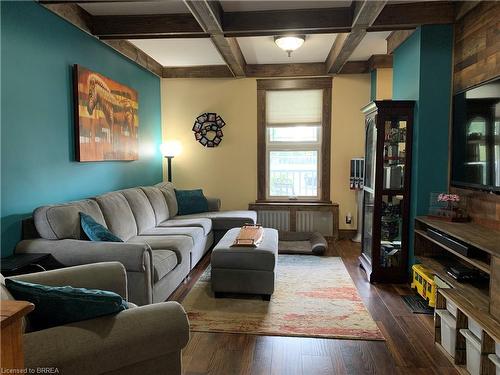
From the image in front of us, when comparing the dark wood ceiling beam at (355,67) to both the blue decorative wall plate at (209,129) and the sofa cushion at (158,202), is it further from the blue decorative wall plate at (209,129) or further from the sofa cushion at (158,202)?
the sofa cushion at (158,202)

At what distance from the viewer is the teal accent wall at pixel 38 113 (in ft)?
8.34

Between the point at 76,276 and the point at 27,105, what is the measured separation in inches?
66.1

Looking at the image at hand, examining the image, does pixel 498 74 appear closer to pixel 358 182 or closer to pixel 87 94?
pixel 358 182

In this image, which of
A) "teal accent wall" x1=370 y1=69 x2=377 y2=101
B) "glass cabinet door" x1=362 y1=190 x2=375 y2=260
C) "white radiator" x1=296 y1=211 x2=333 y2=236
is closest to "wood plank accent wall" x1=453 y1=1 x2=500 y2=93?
"glass cabinet door" x1=362 y1=190 x2=375 y2=260

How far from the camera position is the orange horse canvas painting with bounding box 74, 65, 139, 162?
3.33m

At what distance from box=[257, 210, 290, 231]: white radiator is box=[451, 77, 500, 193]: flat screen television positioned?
8.78ft

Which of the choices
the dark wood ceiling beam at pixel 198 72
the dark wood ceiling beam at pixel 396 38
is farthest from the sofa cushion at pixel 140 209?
the dark wood ceiling beam at pixel 396 38

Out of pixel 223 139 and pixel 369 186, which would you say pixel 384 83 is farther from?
pixel 223 139

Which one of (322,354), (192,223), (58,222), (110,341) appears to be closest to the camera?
(110,341)

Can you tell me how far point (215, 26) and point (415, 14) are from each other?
6.19ft

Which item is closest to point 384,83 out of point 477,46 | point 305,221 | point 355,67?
point 355,67

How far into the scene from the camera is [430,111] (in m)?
3.35

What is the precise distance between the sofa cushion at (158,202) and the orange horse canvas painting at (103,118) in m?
0.51

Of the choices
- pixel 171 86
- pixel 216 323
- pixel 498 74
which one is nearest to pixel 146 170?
pixel 171 86
